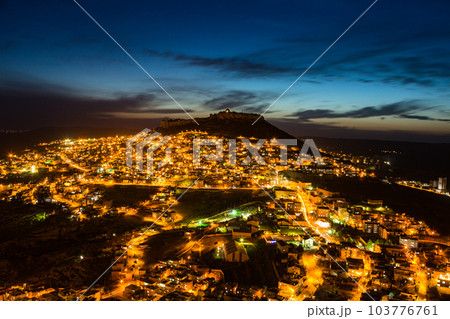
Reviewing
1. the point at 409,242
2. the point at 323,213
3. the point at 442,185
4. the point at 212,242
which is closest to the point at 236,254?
the point at 212,242

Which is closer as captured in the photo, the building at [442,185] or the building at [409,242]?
the building at [409,242]

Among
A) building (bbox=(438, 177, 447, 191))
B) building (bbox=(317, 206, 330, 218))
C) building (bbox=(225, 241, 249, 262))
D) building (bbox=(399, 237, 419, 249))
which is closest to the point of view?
building (bbox=(225, 241, 249, 262))

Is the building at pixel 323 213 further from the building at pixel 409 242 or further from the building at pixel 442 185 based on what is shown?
the building at pixel 442 185

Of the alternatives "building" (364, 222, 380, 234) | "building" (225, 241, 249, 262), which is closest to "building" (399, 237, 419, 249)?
"building" (364, 222, 380, 234)

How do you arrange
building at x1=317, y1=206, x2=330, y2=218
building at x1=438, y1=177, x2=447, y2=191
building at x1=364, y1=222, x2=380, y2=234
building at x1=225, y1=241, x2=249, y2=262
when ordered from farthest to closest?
building at x1=438, y1=177, x2=447, y2=191, building at x1=317, y1=206, x2=330, y2=218, building at x1=364, y1=222, x2=380, y2=234, building at x1=225, y1=241, x2=249, y2=262

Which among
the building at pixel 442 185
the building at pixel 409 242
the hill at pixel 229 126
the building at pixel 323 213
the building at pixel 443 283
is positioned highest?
the hill at pixel 229 126

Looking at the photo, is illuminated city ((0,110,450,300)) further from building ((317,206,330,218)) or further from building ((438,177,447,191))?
building ((438,177,447,191))

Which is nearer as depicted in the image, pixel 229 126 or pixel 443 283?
pixel 443 283

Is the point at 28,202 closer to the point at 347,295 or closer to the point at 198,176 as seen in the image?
the point at 198,176

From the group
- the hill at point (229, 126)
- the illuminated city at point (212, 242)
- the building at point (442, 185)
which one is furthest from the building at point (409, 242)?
the hill at point (229, 126)

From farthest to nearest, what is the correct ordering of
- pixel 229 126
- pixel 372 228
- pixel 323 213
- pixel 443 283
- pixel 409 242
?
pixel 229 126
pixel 323 213
pixel 372 228
pixel 409 242
pixel 443 283

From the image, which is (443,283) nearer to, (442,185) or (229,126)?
(442,185)
